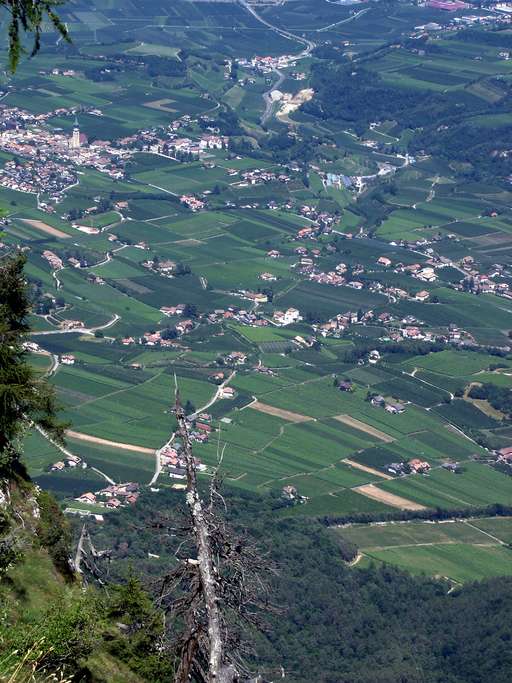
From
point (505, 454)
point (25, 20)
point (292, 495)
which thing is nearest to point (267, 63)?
point (505, 454)

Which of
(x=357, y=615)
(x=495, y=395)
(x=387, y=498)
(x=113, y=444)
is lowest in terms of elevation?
(x=495, y=395)

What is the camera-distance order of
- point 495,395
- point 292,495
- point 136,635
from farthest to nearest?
point 495,395, point 292,495, point 136,635

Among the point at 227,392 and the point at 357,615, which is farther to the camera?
the point at 227,392

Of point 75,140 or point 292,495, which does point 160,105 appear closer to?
point 75,140

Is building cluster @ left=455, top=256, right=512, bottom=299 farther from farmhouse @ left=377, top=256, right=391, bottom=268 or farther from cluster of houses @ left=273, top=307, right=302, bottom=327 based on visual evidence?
cluster of houses @ left=273, top=307, right=302, bottom=327

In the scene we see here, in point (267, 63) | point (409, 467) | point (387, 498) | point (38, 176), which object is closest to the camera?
point (387, 498)

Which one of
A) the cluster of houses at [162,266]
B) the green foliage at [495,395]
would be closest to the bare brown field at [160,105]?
the cluster of houses at [162,266]
